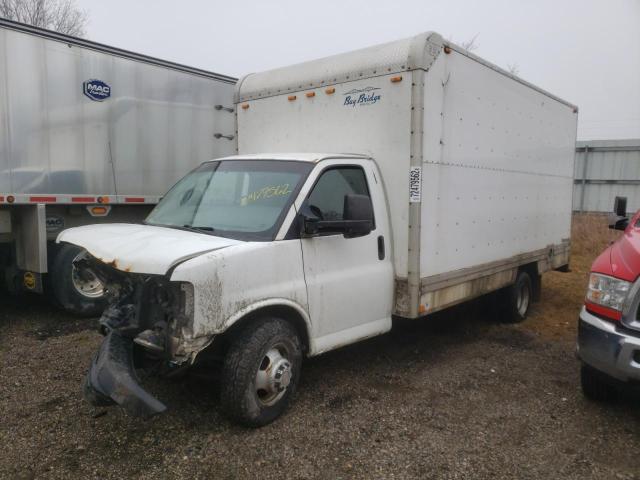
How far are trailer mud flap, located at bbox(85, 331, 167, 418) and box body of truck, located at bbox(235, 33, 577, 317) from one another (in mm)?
2393

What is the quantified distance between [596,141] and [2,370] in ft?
54.4

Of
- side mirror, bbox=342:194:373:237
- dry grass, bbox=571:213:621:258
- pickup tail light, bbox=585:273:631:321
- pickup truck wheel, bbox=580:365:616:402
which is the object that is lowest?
pickup truck wheel, bbox=580:365:616:402

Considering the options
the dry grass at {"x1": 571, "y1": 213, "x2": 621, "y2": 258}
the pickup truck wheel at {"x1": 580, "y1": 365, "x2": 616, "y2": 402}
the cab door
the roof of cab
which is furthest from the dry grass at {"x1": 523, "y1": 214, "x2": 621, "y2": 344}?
the roof of cab

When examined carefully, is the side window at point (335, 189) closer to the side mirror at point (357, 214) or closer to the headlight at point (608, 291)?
the side mirror at point (357, 214)

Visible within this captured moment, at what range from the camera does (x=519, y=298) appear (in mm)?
7047

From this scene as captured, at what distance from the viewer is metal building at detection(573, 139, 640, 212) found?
611 inches

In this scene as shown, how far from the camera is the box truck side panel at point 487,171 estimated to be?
492cm

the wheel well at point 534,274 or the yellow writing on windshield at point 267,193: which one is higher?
the yellow writing on windshield at point 267,193

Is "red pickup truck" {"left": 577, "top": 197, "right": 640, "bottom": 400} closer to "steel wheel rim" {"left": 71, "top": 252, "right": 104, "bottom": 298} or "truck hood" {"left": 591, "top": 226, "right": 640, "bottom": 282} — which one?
"truck hood" {"left": 591, "top": 226, "right": 640, "bottom": 282}

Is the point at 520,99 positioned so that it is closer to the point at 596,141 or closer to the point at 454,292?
the point at 454,292

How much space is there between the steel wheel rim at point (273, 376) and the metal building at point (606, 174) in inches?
567

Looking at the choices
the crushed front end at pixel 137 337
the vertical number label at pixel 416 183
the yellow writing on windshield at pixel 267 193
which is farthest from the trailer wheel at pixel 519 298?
the crushed front end at pixel 137 337

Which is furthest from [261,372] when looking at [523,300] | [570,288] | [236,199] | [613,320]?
[570,288]

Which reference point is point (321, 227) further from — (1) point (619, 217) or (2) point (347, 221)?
(1) point (619, 217)
